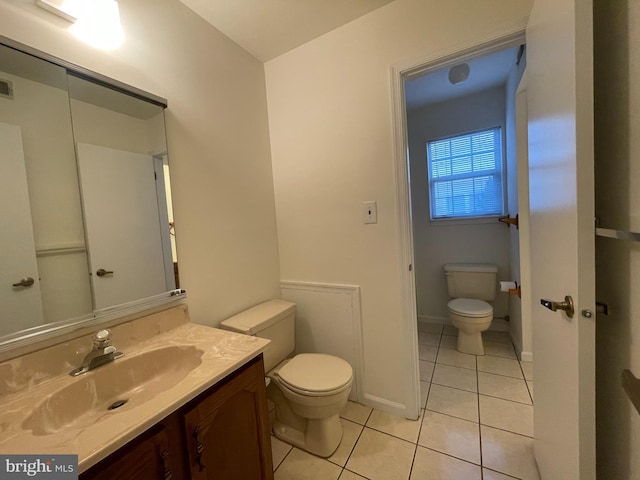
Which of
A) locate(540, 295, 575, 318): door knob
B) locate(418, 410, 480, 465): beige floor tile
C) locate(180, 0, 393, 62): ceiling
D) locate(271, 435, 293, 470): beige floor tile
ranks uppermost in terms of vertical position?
locate(180, 0, 393, 62): ceiling

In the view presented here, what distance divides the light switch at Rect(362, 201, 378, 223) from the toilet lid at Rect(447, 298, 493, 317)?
1.31 metres

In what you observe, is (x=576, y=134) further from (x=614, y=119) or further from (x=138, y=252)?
(x=138, y=252)

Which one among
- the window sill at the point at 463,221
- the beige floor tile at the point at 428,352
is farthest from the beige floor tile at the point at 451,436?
the window sill at the point at 463,221

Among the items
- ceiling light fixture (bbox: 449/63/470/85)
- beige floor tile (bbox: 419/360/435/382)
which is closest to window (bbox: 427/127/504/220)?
ceiling light fixture (bbox: 449/63/470/85)

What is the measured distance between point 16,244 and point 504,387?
2.68m

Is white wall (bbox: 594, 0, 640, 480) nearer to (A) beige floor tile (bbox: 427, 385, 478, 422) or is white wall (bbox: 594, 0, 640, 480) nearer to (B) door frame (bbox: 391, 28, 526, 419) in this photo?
(B) door frame (bbox: 391, 28, 526, 419)

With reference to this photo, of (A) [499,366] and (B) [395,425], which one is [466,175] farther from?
(B) [395,425]

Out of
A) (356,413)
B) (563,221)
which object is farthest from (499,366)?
(563,221)

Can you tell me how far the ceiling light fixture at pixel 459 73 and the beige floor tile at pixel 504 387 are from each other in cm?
233

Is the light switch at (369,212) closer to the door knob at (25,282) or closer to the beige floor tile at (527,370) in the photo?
the door knob at (25,282)

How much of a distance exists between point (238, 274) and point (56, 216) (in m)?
0.87

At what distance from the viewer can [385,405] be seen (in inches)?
65.8

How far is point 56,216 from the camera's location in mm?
951

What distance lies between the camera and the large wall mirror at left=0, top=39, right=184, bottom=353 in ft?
2.81
